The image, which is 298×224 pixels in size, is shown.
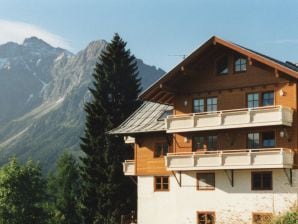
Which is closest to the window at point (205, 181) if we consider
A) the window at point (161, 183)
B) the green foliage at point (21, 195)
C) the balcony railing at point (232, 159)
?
the balcony railing at point (232, 159)

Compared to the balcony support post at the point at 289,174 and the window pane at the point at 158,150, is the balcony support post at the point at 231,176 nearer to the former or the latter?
the balcony support post at the point at 289,174

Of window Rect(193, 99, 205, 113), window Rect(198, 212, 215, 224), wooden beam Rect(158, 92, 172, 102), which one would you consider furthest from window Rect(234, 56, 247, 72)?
window Rect(198, 212, 215, 224)

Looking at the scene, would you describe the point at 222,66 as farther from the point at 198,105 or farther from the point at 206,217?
the point at 206,217

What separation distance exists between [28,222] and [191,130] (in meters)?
31.8

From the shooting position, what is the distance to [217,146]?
128 feet

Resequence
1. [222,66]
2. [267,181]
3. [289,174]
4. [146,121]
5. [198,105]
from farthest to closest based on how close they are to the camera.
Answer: [146,121] → [198,105] → [222,66] → [267,181] → [289,174]

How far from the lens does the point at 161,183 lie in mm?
42906

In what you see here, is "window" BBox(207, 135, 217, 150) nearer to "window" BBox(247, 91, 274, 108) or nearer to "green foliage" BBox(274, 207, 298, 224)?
"window" BBox(247, 91, 274, 108)

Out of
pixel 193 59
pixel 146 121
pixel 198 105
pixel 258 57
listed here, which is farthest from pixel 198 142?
pixel 258 57

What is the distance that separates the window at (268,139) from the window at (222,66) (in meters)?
5.54

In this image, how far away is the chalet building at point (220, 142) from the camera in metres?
35.9

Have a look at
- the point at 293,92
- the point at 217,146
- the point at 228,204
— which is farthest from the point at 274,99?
the point at 228,204

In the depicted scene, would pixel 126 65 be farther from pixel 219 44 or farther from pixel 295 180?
pixel 295 180

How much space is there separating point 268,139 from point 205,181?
231 inches
